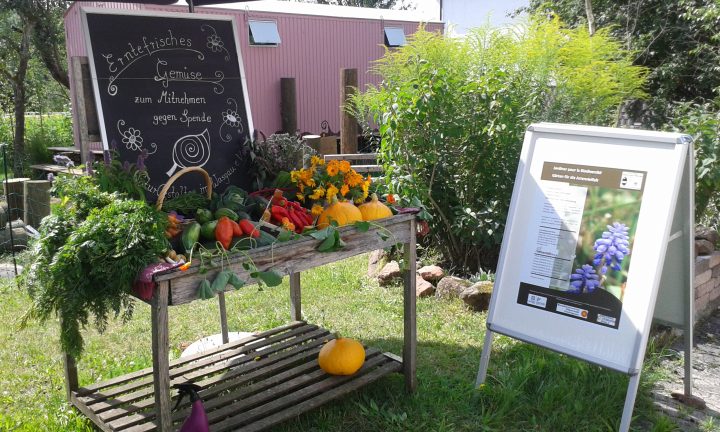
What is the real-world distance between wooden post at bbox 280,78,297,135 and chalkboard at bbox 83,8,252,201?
29.0ft

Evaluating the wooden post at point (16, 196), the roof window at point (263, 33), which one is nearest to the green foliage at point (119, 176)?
the wooden post at point (16, 196)

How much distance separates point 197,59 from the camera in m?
3.26

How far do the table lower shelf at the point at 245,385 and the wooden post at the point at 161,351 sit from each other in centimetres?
28

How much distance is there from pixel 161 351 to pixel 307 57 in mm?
11240

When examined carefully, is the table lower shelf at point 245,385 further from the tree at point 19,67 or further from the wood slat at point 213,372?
the tree at point 19,67

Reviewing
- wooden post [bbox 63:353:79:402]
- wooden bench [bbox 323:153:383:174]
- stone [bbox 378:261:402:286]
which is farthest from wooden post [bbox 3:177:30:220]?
wooden post [bbox 63:353:79:402]

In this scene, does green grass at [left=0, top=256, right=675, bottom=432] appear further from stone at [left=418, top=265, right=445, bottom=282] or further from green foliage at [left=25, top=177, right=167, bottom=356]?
green foliage at [left=25, top=177, right=167, bottom=356]

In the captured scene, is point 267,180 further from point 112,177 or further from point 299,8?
point 299,8

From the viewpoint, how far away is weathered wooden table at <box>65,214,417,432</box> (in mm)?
2406

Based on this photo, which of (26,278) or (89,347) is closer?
(26,278)

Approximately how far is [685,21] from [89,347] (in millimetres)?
10243

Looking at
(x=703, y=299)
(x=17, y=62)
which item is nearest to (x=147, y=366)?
(x=703, y=299)

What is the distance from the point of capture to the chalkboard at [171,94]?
117 inches

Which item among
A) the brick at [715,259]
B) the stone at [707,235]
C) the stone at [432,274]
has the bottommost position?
the stone at [432,274]
